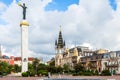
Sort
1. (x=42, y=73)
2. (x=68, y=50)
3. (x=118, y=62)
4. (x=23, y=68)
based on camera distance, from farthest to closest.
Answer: (x=68, y=50) → (x=118, y=62) → (x=23, y=68) → (x=42, y=73)

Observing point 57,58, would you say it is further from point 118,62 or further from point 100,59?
point 118,62

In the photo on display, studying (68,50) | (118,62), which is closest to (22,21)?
(118,62)

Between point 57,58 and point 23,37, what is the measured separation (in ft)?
263

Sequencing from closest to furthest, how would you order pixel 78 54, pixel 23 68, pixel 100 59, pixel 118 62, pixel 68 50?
pixel 23 68 → pixel 118 62 → pixel 100 59 → pixel 78 54 → pixel 68 50

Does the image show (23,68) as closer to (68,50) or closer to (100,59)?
(100,59)

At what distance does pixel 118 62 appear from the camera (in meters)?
106

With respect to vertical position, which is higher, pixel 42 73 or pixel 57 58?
pixel 57 58

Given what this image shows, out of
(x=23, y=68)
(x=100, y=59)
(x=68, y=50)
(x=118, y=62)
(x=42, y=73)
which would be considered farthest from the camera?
(x=68, y=50)

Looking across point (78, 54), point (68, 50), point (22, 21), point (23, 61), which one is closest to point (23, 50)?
point (23, 61)

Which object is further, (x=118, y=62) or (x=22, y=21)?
(x=118, y=62)

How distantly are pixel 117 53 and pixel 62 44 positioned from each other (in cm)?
5094

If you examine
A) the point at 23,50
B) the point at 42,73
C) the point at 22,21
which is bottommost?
the point at 42,73

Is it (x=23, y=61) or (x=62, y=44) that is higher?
(x=62, y=44)

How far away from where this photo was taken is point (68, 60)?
5659 inches
